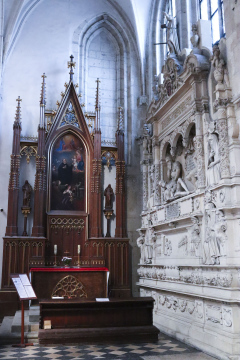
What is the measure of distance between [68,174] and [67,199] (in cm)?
85

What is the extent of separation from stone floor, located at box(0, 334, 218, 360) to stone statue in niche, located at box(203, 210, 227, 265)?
6.03 ft

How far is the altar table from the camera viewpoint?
465 inches

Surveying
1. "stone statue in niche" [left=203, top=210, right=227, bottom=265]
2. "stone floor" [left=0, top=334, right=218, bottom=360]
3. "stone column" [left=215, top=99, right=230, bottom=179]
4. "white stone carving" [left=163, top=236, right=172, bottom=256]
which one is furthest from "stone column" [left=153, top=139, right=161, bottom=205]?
"stone floor" [left=0, top=334, right=218, bottom=360]

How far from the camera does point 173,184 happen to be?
37.0 ft

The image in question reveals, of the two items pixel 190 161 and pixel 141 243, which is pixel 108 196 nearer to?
pixel 141 243

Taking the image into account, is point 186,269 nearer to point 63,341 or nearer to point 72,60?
point 63,341

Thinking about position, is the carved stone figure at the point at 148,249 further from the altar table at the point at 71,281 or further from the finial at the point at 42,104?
the finial at the point at 42,104

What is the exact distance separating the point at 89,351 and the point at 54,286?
4.08m

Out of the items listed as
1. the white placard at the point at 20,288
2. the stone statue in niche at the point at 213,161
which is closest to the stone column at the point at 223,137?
the stone statue in niche at the point at 213,161

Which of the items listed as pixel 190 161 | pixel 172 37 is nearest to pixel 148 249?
pixel 190 161

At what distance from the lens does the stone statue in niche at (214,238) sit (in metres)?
8.00

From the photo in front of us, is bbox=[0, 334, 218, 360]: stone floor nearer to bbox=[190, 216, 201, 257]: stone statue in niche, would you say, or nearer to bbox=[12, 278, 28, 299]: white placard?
bbox=[12, 278, 28, 299]: white placard

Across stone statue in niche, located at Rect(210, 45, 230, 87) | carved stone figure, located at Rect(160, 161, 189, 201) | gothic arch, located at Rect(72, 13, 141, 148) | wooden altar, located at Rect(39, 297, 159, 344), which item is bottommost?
wooden altar, located at Rect(39, 297, 159, 344)

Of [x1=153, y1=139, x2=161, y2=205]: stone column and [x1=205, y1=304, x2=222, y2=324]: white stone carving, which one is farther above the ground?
[x1=153, y1=139, x2=161, y2=205]: stone column
